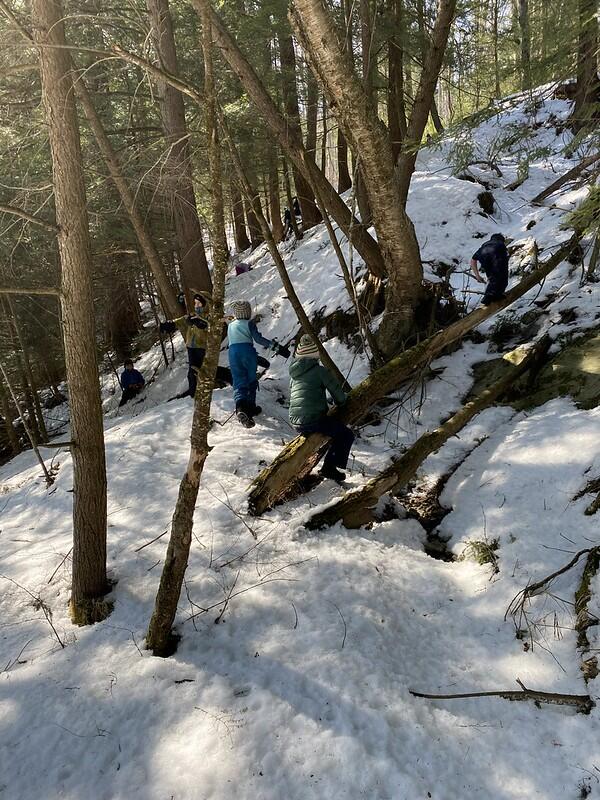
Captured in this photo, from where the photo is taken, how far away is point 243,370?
23.3 feet

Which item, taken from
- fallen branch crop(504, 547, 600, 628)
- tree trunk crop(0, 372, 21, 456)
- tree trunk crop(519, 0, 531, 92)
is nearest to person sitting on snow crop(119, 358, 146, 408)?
tree trunk crop(0, 372, 21, 456)

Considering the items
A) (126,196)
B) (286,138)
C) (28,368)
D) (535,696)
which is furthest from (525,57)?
(28,368)

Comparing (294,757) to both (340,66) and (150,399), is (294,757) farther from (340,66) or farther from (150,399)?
(150,399)

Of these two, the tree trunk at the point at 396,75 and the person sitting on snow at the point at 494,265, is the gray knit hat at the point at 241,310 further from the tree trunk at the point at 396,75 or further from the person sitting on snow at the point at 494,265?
the person sitting on snow at the point at 494,265

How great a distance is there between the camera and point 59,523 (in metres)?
→ 5.48

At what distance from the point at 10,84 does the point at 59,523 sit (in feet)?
23.0

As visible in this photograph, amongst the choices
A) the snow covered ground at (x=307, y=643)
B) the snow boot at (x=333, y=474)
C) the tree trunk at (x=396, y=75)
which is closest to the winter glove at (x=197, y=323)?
the snow covered ground at (x=307, y=643)

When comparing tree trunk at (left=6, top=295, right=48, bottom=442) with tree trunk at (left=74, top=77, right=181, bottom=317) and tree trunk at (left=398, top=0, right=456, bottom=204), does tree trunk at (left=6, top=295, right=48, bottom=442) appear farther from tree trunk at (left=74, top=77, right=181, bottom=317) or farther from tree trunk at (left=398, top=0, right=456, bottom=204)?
tree trunk at (left=398, top=0, right=456, bottom=204)

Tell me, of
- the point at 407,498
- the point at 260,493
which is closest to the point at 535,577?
the point at 407,498

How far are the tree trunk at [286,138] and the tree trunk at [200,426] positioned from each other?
112 inches

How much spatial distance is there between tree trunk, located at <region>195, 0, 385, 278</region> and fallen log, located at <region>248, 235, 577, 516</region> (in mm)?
1923

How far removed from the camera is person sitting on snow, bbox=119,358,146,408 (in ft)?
40.1

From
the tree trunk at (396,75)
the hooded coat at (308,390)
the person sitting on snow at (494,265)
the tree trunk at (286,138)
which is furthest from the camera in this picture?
the tree trunk at (396,75)

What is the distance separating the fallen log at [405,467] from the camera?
198 inches
